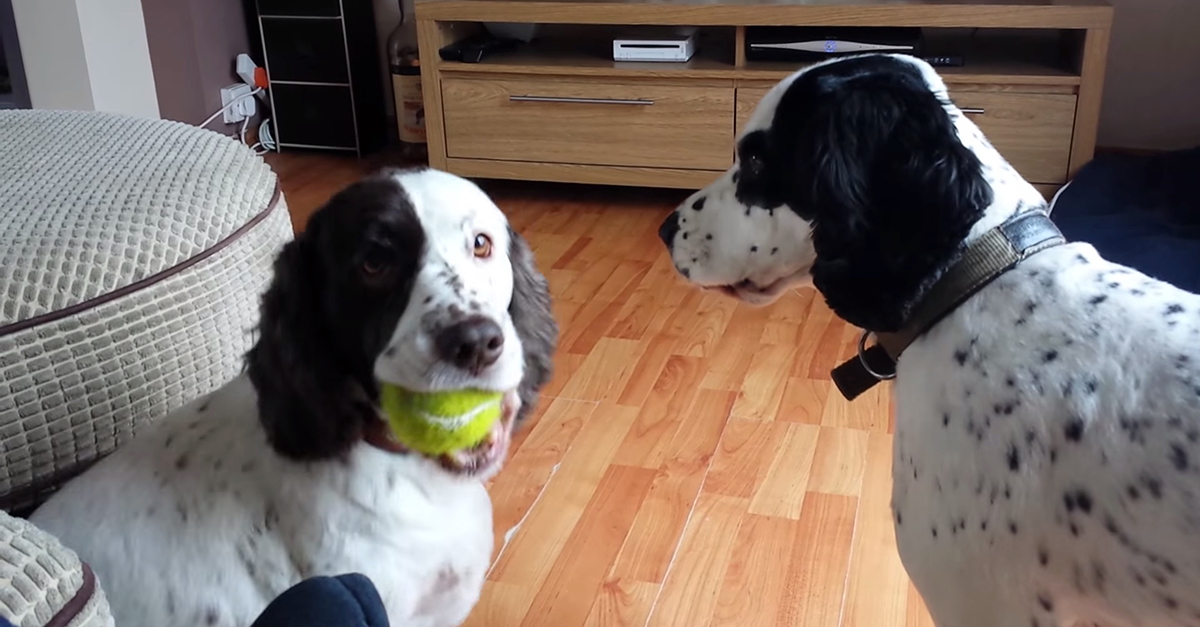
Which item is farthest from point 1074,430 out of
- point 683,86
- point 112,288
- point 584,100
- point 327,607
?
point 584,100

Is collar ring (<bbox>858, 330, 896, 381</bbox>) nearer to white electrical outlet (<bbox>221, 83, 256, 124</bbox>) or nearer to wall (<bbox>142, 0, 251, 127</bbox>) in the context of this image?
wall (<bbox>142, 0, 251, 127</bbox>)

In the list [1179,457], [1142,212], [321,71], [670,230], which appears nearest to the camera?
[1179,457]

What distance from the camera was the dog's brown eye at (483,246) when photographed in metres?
1.25

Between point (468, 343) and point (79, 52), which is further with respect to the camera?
point (79, 52)

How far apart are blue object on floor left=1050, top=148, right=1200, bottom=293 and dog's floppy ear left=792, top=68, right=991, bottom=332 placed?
4.94 ft

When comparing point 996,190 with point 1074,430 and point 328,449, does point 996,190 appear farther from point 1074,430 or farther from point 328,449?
point 328,449

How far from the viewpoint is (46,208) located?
1.55 meters

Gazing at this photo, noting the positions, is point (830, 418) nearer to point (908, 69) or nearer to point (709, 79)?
point (908, 69)

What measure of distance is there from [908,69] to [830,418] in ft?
3.84

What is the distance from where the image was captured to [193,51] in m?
4.03

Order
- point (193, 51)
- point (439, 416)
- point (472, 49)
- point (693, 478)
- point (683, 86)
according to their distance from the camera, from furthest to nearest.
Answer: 1. point (193, 51)
2. point (472, 49)
3. point (683, 86)
4. point (693, 478)
5. point (439, 416)

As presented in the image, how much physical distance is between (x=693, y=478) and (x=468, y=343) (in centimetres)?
108

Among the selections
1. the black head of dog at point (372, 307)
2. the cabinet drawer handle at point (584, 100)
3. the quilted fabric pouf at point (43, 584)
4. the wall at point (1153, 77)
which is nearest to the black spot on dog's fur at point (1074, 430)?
the black head of dog at point (372, 307)

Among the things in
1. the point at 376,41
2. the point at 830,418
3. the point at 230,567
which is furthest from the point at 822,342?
the point at 376,41
